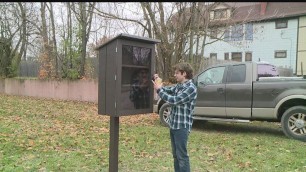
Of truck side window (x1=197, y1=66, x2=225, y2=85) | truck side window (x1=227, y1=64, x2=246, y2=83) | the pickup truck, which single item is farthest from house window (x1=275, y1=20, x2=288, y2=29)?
truck side window (x1=227, y1=64, x2=246, y2=83)

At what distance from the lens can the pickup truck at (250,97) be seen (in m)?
7.61

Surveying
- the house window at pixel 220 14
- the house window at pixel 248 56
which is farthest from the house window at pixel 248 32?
the house window at pixel 248 56

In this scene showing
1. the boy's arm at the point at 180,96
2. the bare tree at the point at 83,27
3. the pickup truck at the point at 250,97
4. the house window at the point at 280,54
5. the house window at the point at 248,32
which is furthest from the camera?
the house window at the point at 280,54

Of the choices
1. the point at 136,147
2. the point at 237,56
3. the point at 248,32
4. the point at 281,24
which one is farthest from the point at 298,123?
the point at 237,56

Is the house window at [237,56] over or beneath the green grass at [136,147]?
over

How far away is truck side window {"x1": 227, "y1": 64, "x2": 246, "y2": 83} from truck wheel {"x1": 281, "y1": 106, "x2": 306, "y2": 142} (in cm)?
142

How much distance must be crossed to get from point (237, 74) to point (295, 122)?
1864mm

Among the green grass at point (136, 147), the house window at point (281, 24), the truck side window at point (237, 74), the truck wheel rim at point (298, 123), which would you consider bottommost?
the green grass at point (136, 147)

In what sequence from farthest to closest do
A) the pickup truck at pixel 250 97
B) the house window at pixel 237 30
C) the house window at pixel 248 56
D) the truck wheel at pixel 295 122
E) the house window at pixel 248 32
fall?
the house window at pixel 248 56
the house window at pixel 248 32
the house window at pixel 237 30
the pickup truck at pixel 250 97
the truck wheel at pixel 295 122

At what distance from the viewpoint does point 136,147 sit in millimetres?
6648

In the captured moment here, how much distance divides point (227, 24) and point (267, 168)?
10.2m

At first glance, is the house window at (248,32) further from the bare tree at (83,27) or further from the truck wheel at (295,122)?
the truck wheel at (295,122)

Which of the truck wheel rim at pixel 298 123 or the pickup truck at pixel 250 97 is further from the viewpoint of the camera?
the pickup truck at pixel 250 97

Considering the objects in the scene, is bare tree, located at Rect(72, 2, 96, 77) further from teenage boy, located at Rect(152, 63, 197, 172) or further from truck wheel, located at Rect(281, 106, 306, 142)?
teenage boy, located at Rect(152, 63, 197, 172)
